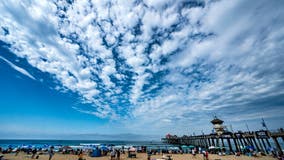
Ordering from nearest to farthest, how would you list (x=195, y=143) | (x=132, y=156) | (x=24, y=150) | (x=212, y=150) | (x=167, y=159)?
(x=167, y=159) → (x=132, y=156) → (x=24, y=150) → (x=212, y=150) → (x=195, y=143)

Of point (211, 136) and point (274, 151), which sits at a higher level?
point (211, 136)

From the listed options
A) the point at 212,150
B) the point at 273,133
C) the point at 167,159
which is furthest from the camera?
the point at 212,150

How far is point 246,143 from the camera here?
33.8 meters

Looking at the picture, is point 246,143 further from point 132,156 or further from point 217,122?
point 132,156

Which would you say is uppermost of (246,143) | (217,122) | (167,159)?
(217,122)

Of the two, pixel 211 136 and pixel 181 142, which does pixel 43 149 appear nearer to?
pixel 211 136

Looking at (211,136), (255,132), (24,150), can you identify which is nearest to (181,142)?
(211,136)

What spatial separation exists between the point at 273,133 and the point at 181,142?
53.7 m

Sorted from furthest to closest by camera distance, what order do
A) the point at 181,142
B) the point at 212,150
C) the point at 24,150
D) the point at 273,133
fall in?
the point at 181,142 → the point at 212,150 → the point at 24,150 → the point at 273,133

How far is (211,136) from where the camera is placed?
42.4m

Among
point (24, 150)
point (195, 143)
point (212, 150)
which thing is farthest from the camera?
point (195, 143)

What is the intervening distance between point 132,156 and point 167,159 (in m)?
7.72

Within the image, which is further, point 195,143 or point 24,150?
point 195,143

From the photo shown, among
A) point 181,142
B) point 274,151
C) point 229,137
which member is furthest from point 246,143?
point 181,142
